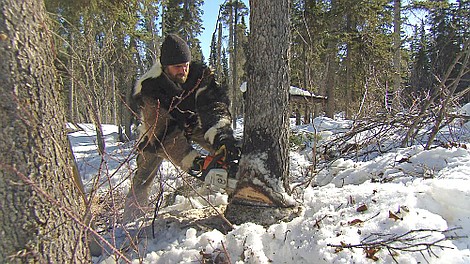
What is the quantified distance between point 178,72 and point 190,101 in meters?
0.33

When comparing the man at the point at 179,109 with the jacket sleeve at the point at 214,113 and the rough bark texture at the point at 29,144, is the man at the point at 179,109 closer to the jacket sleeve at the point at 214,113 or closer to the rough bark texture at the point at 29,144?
the jacket sleeve at the point at 214,113

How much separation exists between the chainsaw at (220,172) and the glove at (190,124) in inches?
28.1

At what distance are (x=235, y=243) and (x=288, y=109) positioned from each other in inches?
42.3

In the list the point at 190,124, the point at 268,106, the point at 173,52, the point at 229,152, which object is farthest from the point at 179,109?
the point at 268,106

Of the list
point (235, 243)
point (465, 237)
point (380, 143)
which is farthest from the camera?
point (380, 143)

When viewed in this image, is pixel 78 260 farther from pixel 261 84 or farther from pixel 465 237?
pixel 465 237

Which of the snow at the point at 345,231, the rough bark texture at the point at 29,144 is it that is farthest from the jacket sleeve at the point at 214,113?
the rough bark texture at the point at 29,144

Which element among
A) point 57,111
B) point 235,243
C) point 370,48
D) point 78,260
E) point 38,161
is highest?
point 370,48

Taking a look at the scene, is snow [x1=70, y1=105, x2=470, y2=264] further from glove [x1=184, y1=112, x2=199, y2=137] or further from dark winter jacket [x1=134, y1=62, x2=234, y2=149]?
glove [x1=184, y1=112, x2=199, y2=137]

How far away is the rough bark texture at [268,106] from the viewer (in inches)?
99.9

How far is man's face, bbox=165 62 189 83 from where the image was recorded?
3365 mm

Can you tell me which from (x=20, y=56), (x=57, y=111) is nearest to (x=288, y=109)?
(x=57, y=111)

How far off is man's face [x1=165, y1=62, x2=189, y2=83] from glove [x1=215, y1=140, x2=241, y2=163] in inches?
35.5

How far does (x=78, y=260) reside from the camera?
5.57 feet
